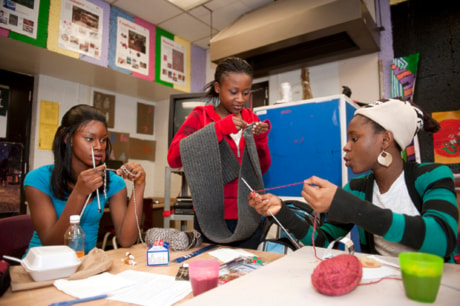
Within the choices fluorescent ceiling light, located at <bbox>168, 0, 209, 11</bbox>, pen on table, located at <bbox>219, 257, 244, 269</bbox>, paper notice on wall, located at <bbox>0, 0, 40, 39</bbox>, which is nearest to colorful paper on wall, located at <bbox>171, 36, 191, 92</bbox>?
fluorescent ceiling light, located at <bbox>168, 0, 209, 11</bbox>

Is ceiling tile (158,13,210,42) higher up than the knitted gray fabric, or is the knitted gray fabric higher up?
ceiling tile (158,13,210,42)

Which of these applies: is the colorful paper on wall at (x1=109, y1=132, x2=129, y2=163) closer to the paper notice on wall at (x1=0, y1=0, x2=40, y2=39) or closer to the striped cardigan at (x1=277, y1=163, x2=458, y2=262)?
the paper notice on wall at (x1=0, y1=0, x2=40, y2=39)

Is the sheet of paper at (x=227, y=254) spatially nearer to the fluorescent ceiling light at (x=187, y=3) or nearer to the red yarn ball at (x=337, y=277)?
the red yarn ball at (x=337, y=277)

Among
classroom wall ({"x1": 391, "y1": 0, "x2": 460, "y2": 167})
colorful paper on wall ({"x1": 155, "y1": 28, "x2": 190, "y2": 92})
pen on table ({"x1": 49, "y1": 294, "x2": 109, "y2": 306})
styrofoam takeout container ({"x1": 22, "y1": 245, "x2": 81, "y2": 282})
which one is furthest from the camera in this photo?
colorful paper on wall ({"x1": 155, "y1": 28, "x2": 190, "y2": 92})

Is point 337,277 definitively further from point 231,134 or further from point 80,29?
point 80,29

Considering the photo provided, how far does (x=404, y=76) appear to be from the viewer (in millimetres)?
2420

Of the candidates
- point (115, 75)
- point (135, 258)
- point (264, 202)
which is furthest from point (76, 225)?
point (115, 75)

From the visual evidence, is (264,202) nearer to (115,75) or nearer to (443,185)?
(443,185)

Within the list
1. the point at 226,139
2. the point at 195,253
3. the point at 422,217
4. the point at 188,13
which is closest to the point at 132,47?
the point at 188,13

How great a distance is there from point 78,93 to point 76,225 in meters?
2.70

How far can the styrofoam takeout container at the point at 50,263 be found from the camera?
787 mm

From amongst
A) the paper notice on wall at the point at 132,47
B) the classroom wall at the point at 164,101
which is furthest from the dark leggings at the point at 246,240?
the paper notice on wall at the point at 132,47

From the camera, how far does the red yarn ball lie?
0.58 metres

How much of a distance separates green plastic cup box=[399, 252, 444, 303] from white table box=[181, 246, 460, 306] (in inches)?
0.6
